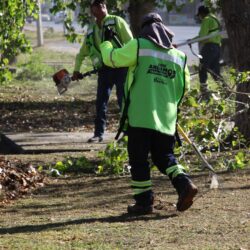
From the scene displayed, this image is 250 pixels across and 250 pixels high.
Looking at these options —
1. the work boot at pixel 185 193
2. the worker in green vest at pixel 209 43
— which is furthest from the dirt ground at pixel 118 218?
the worker in green vest at pixel 209 43

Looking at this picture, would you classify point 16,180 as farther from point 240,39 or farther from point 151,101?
point 240,39

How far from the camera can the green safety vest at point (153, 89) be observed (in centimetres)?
693

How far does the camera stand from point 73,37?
16125mm

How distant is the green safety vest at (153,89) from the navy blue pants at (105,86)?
4252 mm

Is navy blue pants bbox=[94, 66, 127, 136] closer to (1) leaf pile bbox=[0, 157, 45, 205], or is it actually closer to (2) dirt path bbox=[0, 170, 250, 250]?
(1) leaf pile bbox=[0, 157, 45, 205]

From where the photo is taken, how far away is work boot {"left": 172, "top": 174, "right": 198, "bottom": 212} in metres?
6.84

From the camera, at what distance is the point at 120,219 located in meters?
7.03

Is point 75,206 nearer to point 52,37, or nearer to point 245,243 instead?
point 245,243

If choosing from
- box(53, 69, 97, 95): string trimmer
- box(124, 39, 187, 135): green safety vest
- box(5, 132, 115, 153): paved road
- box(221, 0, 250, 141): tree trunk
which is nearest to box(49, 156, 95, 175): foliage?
box(53, 69, 97, 95): string trimmer

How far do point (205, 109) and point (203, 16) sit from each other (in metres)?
7.82

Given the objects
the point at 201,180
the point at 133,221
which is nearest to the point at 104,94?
the point at 201,180

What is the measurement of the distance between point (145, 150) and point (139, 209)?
48cm

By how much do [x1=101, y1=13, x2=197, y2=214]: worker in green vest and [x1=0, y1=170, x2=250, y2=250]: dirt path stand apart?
27 centimetres

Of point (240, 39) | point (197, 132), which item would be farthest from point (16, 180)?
point (240, 39)
